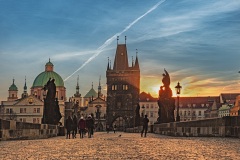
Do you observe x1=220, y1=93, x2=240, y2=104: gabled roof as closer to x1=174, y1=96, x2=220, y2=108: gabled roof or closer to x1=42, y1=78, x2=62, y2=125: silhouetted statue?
x1=174, y1=96, x2=220, y2=108: gabled roof

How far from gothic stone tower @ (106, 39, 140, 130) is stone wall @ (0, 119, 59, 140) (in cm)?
10149

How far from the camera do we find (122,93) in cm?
12862

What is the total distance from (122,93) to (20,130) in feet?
362

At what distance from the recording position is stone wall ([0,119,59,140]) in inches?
628

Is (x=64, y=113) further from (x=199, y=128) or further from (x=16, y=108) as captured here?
(x=199, y=128)

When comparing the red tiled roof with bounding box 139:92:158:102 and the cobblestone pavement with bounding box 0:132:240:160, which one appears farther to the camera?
the red tiled roof with bounding box 139:92:158:102

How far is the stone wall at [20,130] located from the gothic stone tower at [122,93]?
333 feet

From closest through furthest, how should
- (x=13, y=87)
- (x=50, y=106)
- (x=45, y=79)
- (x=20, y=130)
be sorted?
(x=20, y=130), (x=50, y=106), (x=45, y=79), (x=13, y=87)

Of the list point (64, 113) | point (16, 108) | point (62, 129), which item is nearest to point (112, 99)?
point (64, 113)

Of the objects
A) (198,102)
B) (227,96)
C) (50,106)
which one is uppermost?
(227,96)

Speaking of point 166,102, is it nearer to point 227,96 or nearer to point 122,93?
point 122,93

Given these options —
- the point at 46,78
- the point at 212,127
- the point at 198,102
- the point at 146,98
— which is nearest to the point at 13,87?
the point at 46,78

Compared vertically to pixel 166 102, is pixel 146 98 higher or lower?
higher

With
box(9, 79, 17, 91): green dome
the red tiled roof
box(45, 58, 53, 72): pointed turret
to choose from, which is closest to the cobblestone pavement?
box(45, 58, 53, 72): pointed turret
